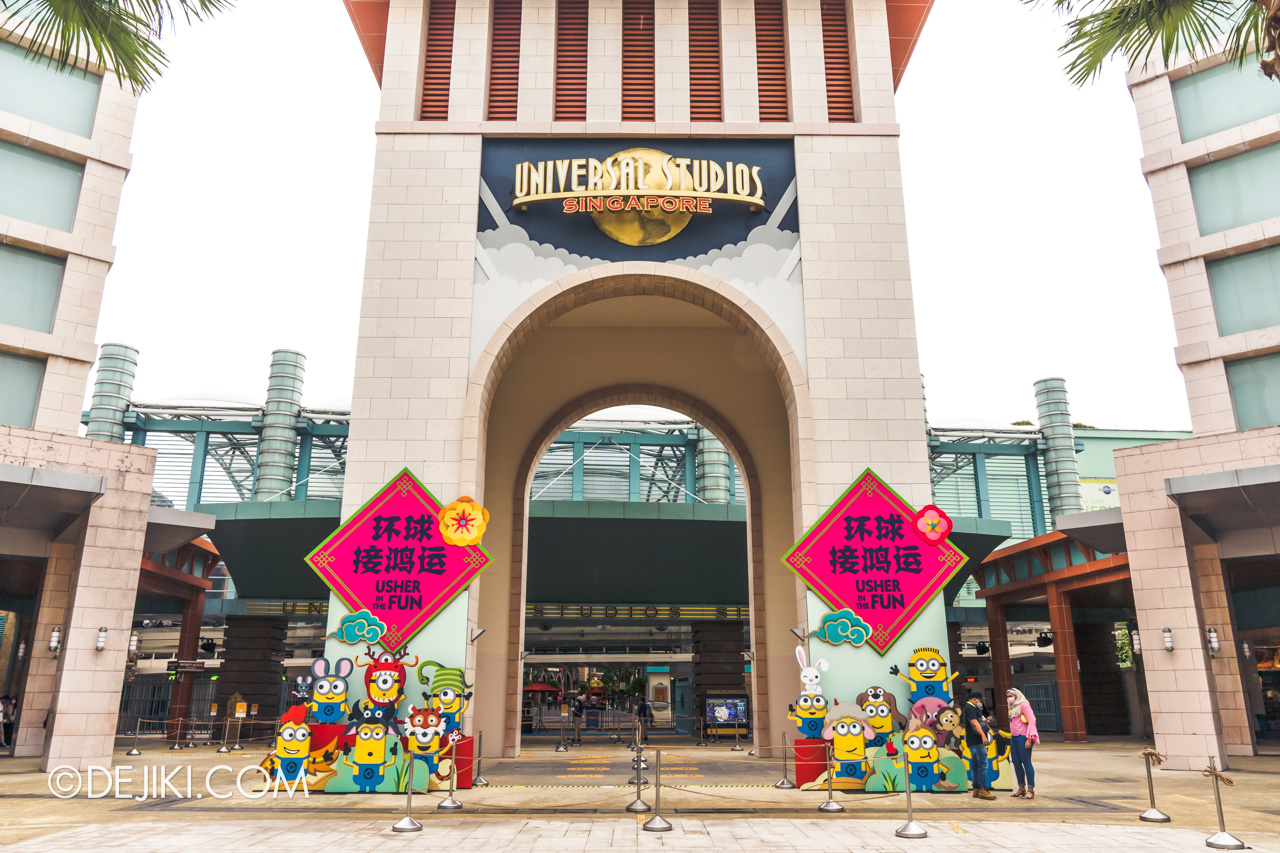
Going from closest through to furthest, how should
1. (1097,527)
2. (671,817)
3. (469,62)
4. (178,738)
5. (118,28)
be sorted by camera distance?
(118,28), (671,817), (469,62), (1097,527), (178,738)

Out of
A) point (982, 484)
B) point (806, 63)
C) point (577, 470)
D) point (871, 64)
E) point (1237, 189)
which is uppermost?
point (806, 63)

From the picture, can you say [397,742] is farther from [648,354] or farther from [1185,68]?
[1185,68]

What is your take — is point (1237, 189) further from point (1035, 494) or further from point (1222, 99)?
point (1035, 494)

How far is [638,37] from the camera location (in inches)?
728

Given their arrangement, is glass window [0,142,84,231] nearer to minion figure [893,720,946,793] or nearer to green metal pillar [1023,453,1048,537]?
minion figure [893,720,946,793]

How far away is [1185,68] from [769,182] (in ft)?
40.4

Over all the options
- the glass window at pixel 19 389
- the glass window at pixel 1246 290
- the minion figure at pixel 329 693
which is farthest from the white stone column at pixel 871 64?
the glass window at pixel 19 389

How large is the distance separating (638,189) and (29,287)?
1411 cm

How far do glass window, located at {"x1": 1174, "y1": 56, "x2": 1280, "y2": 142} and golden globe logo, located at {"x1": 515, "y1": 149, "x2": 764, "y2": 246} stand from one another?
481 inches

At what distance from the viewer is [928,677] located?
14.3 meters

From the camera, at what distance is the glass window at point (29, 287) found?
18.7 meters

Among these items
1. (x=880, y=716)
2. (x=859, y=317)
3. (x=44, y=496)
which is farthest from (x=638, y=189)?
(x=44, y=496)

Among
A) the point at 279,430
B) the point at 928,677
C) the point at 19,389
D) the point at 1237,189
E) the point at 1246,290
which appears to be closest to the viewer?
the point at 928,677

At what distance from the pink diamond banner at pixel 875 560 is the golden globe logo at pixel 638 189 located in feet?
21.0
